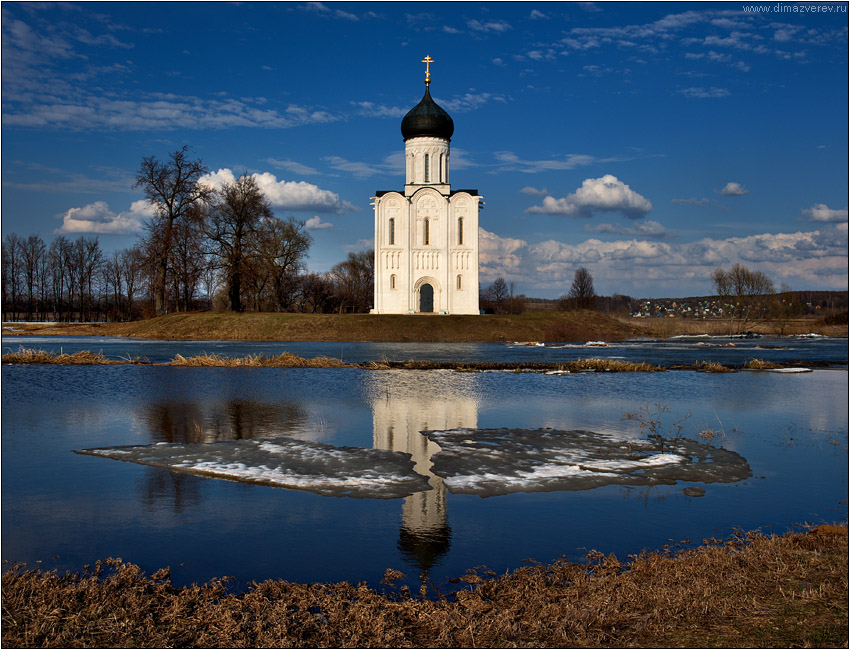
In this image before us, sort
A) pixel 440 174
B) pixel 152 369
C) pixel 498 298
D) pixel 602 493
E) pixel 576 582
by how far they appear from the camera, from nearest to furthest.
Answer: pixel 576 582
pixel 602 493
pixel 152 369
pixel 440 174
pixel 498 298

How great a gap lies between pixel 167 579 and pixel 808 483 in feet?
26.1

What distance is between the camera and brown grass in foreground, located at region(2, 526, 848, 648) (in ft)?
16.4

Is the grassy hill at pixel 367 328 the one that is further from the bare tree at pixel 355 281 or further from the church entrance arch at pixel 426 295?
the bare tree at pixel 355 281

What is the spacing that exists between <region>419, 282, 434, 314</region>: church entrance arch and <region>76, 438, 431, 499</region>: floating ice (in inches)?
1958

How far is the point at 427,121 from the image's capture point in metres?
59.8

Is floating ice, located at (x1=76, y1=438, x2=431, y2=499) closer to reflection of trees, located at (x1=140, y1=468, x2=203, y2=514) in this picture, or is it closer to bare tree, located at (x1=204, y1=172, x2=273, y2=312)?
reflection of trees, located at (x1=140, y1=468, x2=203, y2=514)

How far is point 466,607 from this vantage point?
554 cm

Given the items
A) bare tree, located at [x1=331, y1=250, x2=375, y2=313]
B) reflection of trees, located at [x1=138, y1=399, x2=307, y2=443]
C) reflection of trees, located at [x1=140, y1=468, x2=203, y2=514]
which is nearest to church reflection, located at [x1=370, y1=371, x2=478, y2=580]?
reflection of trees, located at [x1=138, y1=399, x2=307, y2=443]

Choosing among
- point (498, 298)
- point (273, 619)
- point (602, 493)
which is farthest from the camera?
point (498, 298)

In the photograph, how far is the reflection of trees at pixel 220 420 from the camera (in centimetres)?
1282

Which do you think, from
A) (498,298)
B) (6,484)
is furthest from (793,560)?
(498,298)

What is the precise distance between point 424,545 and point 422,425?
6.98 m

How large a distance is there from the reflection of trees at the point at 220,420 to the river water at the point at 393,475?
0.21 ft

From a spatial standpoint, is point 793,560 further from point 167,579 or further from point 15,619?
point 15,619
